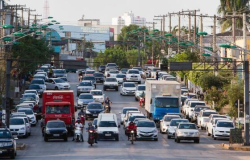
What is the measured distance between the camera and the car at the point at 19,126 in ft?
180

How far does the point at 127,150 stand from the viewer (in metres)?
45.8

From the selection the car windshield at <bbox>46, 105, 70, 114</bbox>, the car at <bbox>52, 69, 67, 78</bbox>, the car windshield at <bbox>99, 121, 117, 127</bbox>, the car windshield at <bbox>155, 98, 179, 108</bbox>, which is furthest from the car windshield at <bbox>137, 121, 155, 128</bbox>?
the car at <bbox>52, 69, 67, 78</bbox>

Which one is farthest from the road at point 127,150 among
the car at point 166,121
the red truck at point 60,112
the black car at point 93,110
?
the black car at point 93,110

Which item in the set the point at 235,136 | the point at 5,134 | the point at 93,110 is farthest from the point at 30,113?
the point at 5,134

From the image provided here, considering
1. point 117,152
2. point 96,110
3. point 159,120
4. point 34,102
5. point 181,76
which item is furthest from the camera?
point 181,76

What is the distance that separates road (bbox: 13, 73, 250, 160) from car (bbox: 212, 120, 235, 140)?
0.53 m

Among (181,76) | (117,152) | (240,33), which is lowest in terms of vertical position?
(117,152)

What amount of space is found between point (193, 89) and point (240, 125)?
131 ft

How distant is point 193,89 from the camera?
325 feet

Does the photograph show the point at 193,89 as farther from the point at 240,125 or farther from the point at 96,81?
the point at 240,125

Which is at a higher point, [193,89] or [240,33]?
[240,33]

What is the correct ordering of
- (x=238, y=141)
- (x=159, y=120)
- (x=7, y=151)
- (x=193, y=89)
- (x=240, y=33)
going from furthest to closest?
1. (x=240, y=33)
2. (x=193, y=89)
3. (x=159, y=120)
4. (x=238, y=141)
5. (x=7, y=151)

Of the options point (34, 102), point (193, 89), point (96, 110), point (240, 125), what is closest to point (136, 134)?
point (240, 125)

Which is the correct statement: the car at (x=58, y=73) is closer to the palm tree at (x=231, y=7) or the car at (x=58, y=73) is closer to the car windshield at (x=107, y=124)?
the palm tree at (x=231, y=7)
